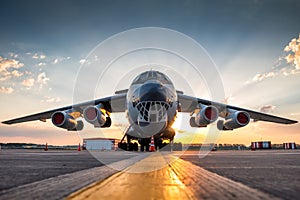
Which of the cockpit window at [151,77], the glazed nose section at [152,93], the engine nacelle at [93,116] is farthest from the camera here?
the cockpit window at [151,77]

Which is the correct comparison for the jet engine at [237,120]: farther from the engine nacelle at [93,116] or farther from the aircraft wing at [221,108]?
the engine nacelle at [93,116]

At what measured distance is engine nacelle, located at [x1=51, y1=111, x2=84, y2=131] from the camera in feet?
43.1

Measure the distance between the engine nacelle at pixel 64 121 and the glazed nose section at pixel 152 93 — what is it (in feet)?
14.7

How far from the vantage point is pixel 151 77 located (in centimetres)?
1318

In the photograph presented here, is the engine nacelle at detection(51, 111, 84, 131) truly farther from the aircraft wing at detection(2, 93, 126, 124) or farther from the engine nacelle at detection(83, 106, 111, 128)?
the aircraft wing at detection(2, 93, 126, 124)

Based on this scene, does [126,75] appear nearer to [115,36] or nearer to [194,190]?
[115,36]

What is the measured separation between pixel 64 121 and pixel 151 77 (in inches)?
193

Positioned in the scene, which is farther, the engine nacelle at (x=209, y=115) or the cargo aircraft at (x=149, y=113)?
the engine nacelle at (x=209, y=115)

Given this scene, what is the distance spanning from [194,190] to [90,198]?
84 cm

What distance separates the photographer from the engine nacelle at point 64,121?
43.1ft

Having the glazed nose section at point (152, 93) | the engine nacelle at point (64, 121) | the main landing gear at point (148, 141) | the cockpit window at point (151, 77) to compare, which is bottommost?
the main landing gear at point (148, 141)

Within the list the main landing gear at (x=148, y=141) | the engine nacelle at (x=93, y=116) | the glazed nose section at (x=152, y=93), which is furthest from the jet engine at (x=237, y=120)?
the engine nacelle at (x=93, y=116)

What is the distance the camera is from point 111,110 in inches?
707

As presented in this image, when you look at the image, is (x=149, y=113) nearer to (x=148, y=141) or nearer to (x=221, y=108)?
(x=148, y=141)
